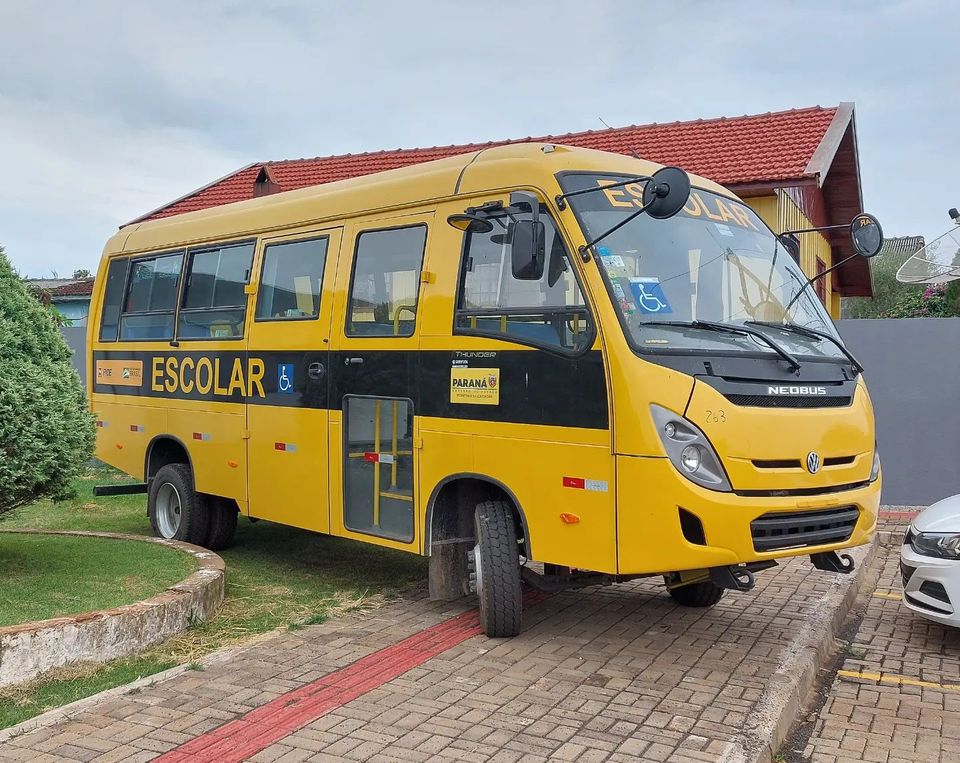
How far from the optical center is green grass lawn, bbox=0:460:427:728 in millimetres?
5328

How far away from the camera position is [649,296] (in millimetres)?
5656

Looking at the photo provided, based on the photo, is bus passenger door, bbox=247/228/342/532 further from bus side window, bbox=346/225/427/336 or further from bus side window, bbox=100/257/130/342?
bus side window, bbox=100/257/130/342

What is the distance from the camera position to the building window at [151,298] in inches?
362

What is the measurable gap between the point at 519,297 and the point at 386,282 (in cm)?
134

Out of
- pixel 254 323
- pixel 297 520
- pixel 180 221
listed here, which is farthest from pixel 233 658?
pixel 180 221

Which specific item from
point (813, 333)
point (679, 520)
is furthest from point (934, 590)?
point (679, 520)

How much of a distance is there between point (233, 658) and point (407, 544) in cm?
140

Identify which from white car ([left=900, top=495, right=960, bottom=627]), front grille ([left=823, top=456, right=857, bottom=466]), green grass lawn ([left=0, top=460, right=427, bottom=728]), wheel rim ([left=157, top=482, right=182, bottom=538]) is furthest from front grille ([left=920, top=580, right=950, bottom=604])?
wheel rim ([left=157, top=482, right=182, bottom=538])

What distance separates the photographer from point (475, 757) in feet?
14.5

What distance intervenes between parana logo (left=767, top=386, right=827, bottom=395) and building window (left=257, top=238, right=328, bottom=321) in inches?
140

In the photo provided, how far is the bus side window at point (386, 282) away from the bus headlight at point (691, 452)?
2159 mm

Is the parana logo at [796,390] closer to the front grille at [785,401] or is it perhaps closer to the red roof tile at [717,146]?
the front grille at [785,401]

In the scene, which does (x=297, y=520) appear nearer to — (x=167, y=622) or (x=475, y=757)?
(x=167, y=622)

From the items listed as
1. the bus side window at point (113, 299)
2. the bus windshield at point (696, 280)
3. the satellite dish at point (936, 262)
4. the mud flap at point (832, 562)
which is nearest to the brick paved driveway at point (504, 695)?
the mud flap at point (832, 562)
